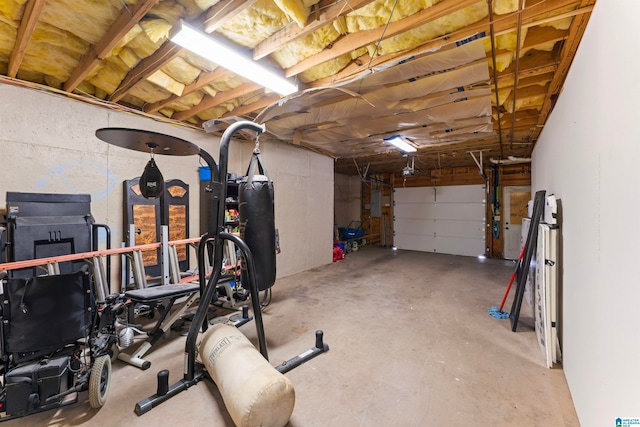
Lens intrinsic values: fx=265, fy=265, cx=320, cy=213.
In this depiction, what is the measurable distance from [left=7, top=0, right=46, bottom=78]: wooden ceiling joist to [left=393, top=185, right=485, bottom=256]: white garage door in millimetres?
8945

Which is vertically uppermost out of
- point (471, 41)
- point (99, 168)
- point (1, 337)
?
point (471, 41)

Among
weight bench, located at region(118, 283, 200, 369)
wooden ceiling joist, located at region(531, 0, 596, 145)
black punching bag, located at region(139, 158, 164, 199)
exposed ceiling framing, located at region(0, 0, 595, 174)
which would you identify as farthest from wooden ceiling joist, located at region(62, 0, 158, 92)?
wooden ceiling joist, located at region(531, 0, 596, 145)

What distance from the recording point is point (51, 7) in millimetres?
1909

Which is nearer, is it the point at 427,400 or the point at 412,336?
the point at 427,400

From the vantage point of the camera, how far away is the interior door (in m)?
7.34

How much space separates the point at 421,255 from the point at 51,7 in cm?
835

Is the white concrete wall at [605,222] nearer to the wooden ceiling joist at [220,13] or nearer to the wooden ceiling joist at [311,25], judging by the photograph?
the wooden ceiling joist at [311,25]

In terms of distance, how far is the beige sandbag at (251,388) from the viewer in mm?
1435

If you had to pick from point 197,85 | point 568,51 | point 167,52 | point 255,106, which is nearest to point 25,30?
point 167,52

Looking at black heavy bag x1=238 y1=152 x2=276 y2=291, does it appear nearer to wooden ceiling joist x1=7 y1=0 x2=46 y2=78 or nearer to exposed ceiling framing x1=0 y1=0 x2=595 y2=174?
exposed ceiling framing x1=0 y1=0 x2=595 y2=174

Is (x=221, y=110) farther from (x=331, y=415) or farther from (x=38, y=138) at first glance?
(x=331, y=415)

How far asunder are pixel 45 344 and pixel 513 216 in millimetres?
9308

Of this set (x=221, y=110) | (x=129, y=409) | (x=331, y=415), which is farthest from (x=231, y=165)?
(x=331, y=415)

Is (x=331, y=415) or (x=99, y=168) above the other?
(x=99, y=168)
